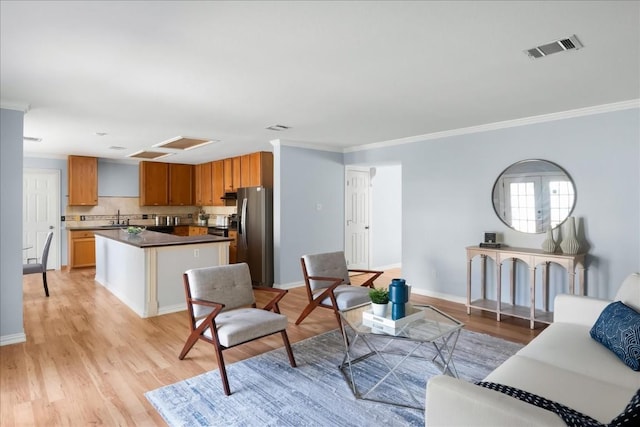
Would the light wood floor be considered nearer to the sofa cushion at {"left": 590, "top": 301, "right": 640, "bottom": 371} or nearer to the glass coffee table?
the glass coffee table

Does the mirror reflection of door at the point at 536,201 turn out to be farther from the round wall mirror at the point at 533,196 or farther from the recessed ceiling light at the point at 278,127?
the recessed ceiling light at the point at 278,127

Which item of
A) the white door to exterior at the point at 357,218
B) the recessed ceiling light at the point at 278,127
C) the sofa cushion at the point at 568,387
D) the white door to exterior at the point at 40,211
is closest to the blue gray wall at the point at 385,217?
the white door to exterior at the point at 357,218

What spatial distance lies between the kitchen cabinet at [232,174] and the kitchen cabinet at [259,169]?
0.38 meters

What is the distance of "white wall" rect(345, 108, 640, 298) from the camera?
3.67m

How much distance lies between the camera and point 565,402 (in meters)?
1.69

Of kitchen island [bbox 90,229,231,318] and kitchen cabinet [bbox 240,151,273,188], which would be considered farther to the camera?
kitchen cabinet [bbox 240,151,273,188]

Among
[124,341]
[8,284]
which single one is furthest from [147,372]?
[8,284]

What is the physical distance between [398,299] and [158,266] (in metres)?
3.09

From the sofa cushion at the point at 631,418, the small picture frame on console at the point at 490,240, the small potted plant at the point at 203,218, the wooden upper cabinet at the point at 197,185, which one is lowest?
the sofa cushion at the point at 631,418

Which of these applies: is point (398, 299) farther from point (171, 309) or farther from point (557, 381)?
point (171, 309)

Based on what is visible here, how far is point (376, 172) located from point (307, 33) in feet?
18.1

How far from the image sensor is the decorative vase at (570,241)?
12.3 ft

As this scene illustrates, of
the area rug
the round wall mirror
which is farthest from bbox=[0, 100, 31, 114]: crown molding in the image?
the round wall mirror

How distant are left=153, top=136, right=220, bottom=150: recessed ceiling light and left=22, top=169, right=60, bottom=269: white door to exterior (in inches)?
115
